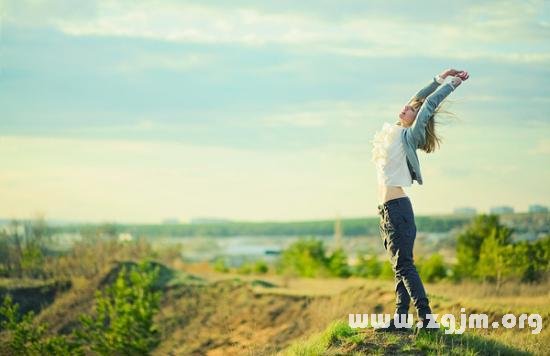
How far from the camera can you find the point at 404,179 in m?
8.12

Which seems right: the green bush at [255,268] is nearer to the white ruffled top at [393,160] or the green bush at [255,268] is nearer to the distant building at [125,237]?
the distant building at [125,237]

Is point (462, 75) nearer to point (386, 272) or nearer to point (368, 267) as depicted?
point (386, 272)

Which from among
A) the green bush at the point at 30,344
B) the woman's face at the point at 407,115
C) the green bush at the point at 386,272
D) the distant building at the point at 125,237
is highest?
the woman's face at the point at 407,115

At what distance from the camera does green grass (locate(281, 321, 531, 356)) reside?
793cm

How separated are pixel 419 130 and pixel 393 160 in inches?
15.2

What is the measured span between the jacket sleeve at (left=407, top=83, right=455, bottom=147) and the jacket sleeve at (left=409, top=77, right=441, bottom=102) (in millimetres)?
319

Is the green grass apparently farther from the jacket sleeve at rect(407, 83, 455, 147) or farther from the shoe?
the jacket sleeve at rect(407, 83, 455, 147)

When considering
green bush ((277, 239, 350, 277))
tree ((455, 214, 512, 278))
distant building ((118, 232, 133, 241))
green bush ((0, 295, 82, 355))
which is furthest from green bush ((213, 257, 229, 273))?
green bush ((0, 295, 82, 355))

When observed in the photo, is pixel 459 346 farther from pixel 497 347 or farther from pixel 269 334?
pixel 269 334

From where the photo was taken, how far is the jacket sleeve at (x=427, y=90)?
330 inches

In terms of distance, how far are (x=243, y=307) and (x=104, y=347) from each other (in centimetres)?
386

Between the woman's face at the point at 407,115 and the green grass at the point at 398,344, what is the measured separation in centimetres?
210

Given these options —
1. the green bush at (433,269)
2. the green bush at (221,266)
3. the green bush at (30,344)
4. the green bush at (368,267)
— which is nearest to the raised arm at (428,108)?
the green bush at (30,344)

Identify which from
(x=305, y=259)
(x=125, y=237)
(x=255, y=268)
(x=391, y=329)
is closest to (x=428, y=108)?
(x=391, y=329)
